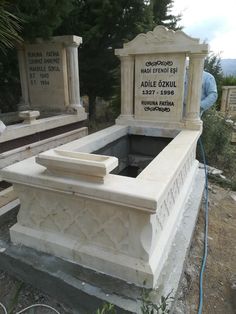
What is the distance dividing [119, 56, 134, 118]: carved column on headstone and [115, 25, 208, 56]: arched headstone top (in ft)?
0.51

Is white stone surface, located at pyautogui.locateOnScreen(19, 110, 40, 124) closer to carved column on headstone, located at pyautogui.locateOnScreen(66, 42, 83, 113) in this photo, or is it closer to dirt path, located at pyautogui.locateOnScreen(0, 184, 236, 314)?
carved column on headstone, located at pyautogui.locateOnScreen(66, 42, 83, 113)

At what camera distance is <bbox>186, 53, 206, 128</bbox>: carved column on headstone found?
11.4ft

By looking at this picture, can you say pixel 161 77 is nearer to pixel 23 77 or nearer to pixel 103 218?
pixel 103 218

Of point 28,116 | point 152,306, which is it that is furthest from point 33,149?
point 152,306

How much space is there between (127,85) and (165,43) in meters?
0.80

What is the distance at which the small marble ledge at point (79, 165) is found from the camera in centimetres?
178

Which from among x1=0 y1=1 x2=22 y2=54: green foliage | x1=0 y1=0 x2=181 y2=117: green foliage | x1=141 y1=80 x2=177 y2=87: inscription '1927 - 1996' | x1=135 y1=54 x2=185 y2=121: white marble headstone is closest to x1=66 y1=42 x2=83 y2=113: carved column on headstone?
x1=0 y1=0 x2=181 y2=117: green foliage

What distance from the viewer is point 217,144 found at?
6.19 meters

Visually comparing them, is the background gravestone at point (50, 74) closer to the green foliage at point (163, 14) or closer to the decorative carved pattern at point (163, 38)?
the decorative carved pattern at point (163, 38)

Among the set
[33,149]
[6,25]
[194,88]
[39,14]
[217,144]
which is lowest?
[217,144]

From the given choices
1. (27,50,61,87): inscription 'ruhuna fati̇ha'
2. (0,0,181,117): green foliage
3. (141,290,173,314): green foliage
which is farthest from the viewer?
(0,0,181,117): green foliage

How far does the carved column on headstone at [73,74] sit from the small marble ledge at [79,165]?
377cm

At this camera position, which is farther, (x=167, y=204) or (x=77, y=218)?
(x=167, y=204)

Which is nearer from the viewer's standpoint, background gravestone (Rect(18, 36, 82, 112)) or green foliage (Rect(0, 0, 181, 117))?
background gravestone (Rect(18, 36, 82, 112))
